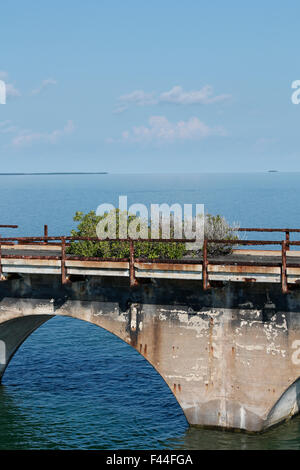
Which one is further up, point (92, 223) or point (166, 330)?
point (92, 223)

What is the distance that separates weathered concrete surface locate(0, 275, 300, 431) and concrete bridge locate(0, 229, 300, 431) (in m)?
0.04

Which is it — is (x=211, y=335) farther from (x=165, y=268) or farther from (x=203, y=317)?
(x=165, y=268)

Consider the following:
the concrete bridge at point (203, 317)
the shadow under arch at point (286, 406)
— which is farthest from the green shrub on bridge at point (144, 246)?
the shadow under arch at point (286, 406)

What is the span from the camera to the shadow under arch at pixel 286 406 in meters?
23.1

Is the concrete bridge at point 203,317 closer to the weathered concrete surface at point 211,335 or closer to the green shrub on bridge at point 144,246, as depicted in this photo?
the weathered concrete surface at point 211,335

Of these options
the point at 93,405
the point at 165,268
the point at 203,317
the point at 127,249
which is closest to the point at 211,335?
the point at 203,317

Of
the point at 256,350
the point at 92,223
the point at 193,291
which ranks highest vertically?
the point at 92,223

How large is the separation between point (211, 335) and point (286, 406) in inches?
181

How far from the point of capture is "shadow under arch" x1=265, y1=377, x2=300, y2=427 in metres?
23.1

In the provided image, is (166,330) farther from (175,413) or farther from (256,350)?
(175,413)

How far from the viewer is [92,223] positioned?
27922 millimetres
